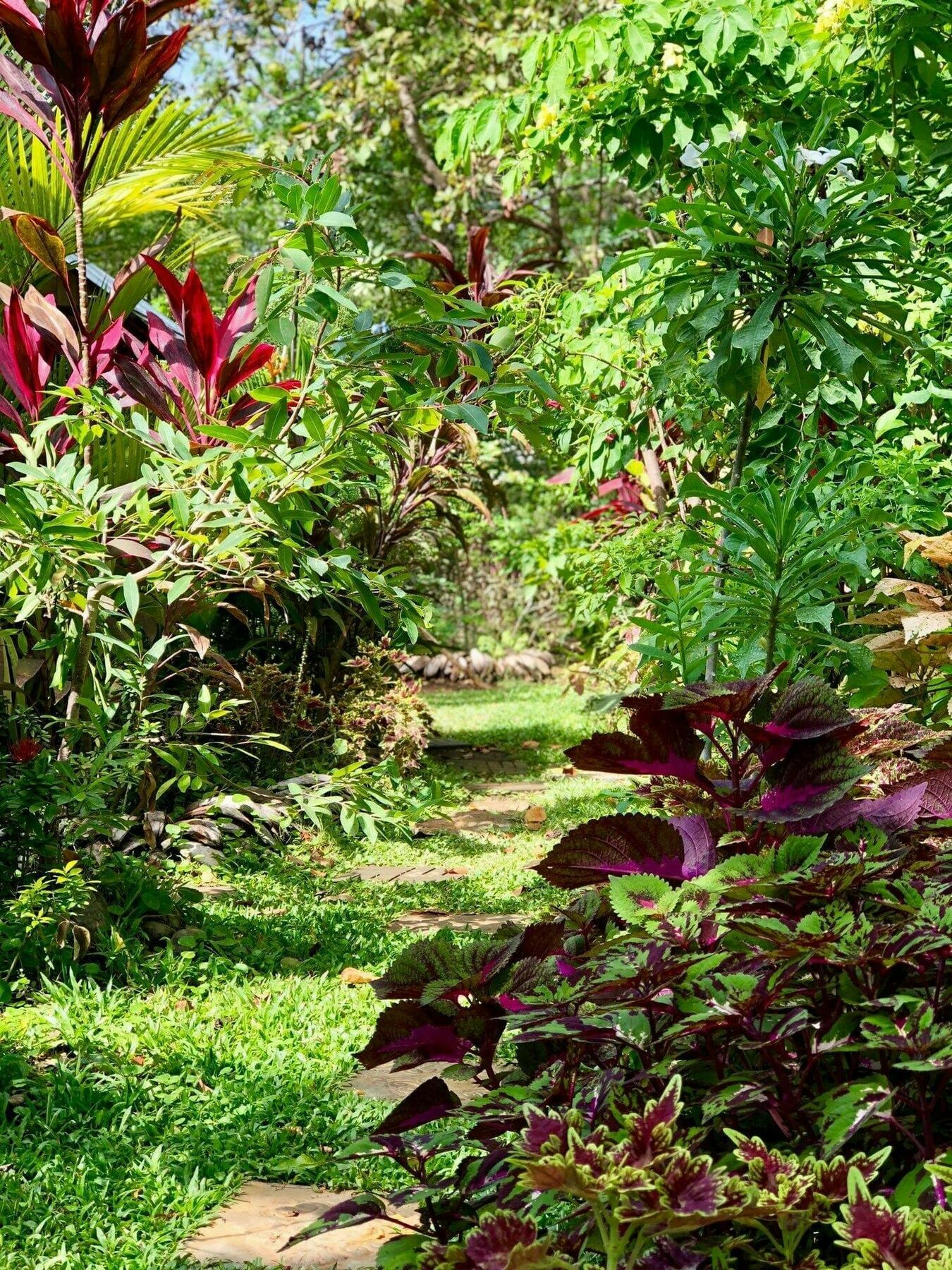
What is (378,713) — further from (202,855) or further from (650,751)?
(650,751)

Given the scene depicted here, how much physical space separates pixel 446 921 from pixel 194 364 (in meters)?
1.90

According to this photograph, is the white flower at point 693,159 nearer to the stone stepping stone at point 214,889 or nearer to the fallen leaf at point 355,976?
the fallen leaf at point 355,976

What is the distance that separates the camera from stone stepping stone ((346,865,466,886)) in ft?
15.0

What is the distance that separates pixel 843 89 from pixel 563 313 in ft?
4.94

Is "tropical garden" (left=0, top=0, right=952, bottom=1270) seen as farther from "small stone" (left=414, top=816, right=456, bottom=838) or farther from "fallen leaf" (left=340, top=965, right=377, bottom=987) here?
"small stone" (left=414, top=816, right=456, bottom=838)

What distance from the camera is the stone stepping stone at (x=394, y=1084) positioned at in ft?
8.76

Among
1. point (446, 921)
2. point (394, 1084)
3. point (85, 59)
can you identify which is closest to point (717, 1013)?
point (394, 1084)

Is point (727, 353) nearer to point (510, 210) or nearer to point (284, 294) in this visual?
point (284, 294)

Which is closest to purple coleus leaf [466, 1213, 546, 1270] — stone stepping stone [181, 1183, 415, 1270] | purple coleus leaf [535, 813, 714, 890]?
purple coleus leaf [535, 813, 714, 890]

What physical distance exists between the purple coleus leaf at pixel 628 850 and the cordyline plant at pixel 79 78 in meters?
2.39

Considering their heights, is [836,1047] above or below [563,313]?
below

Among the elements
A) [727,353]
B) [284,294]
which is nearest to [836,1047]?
[727,353]

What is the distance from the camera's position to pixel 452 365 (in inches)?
105

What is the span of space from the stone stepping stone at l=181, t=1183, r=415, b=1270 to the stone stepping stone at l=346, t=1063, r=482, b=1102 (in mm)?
432
